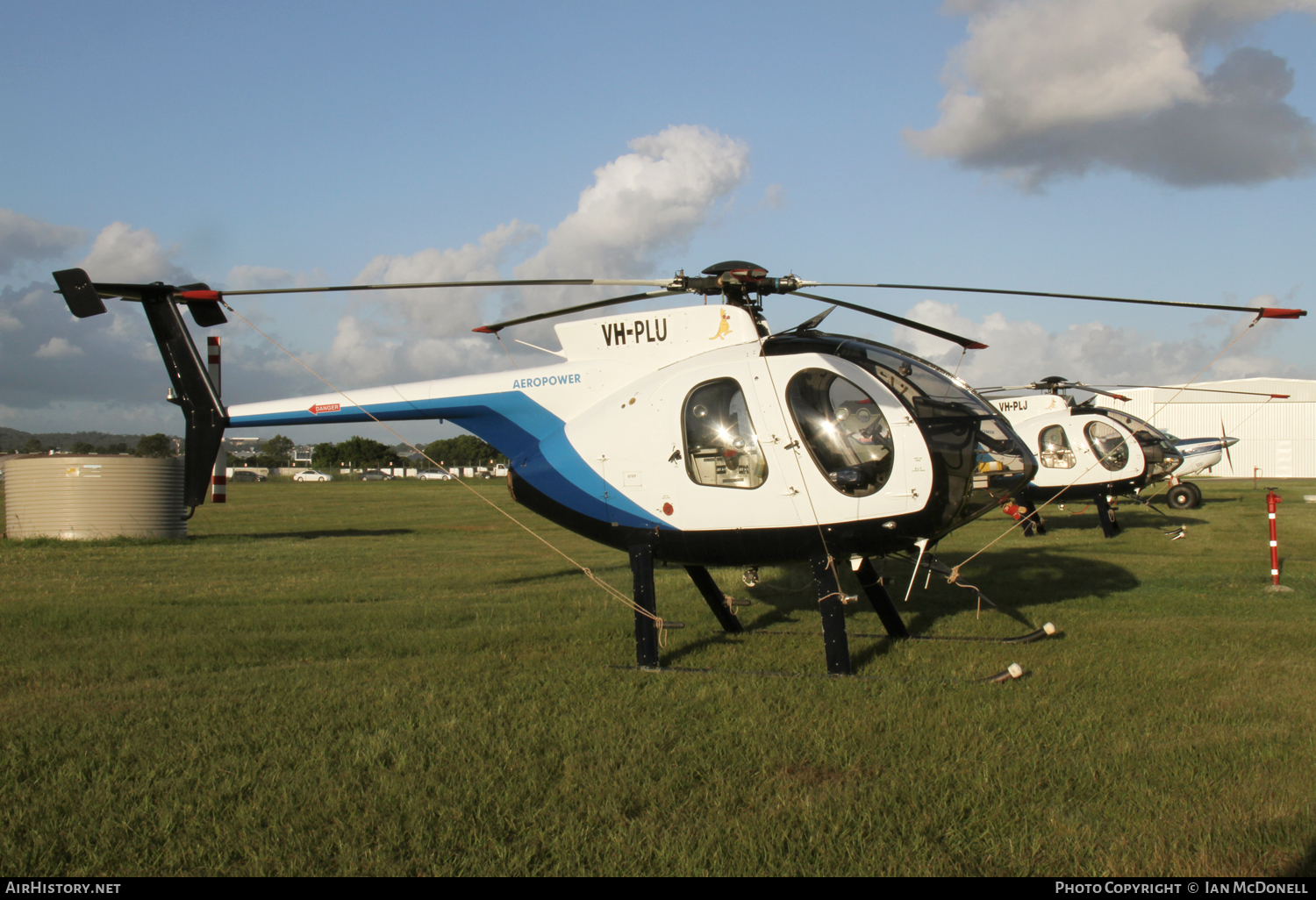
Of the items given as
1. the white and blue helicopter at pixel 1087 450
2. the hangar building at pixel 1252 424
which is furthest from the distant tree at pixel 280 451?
the white and blue helicopter at pixel 1087 450

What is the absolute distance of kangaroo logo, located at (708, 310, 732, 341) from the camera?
7.89 meters

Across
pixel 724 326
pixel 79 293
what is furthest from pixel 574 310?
pixel 79 293

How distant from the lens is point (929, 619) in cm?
977

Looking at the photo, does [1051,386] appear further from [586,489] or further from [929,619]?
[586,489]

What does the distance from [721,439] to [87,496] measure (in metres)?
16.5

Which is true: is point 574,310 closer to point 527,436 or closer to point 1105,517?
point 527,436

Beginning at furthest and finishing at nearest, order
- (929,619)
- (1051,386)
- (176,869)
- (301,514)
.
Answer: (301,514) < (1051,386) < (929,619) < (176,869)

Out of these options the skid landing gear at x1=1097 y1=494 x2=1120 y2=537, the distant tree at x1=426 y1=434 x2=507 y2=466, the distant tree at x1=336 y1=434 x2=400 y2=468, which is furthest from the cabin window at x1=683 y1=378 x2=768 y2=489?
the distant tree at x1=336 y1=434 x2=400 y2=468

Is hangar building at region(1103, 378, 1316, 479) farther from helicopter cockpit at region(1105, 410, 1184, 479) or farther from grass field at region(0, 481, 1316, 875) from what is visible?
grass field at region(0, 481, 1316, 875)

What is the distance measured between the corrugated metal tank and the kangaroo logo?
51.5 ft

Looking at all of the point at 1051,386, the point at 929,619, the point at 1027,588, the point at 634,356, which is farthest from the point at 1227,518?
the point at 634,356

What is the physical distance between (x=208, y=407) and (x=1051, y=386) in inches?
704

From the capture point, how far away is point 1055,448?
20.6 metres

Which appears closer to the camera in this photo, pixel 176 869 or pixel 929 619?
pixel 176 869
